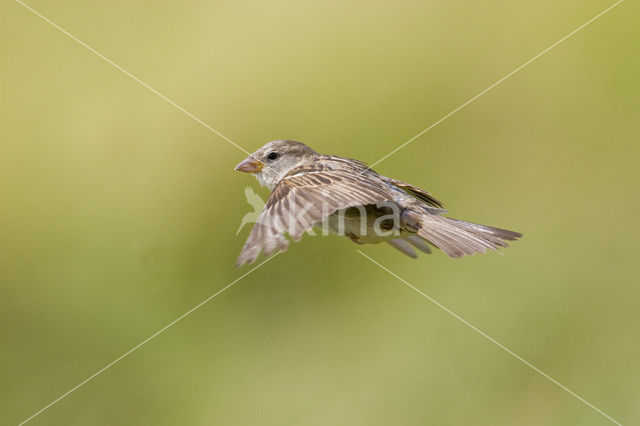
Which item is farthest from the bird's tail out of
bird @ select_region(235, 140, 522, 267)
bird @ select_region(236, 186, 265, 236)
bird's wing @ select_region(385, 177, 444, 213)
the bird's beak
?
the bird's beak

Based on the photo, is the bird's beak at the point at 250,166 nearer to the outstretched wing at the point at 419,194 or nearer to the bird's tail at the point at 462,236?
the outstretched wing at the point at 419,194

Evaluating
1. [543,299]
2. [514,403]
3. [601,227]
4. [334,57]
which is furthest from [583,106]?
[514,403]

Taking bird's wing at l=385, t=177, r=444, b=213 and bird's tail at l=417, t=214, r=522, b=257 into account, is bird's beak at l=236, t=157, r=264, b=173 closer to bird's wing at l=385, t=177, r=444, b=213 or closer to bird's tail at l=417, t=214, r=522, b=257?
bird's wing at l=385, t=177, r=444, b=213

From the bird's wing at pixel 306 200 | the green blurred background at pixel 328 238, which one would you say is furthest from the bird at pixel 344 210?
the green blurred background at pixel 328 238

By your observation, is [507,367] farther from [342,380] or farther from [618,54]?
[618,54]

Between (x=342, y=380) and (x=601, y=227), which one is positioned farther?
(x=601, y=227)

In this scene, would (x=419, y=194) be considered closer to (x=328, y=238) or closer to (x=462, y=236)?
(x=462, y=236)

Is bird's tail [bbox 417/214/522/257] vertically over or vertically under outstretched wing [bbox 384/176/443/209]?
under
